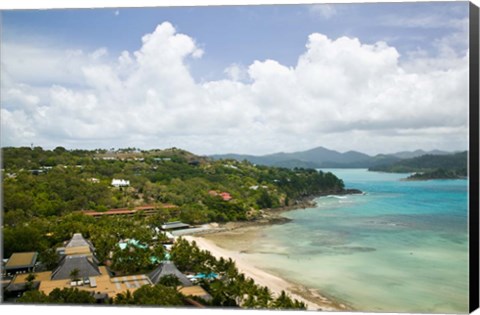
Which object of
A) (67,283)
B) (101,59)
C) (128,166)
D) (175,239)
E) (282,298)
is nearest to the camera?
(282,298)

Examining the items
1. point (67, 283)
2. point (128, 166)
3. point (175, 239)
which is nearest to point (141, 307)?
point (67, 283)

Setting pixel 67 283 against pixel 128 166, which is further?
pixel 128 166

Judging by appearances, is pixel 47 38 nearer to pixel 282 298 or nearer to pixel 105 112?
pixel 105 112

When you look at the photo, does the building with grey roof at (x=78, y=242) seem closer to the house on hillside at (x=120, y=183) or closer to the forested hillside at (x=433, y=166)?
the house on hillside at (x=120, y=183)

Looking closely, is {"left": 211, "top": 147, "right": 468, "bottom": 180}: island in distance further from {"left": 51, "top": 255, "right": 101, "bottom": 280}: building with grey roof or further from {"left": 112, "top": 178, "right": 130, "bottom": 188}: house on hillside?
{"left": 51, "top": 255, "right": 101, "bottom": 280}: building with grey roof

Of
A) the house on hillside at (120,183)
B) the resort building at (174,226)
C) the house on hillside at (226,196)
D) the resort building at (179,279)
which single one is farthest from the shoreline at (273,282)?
the house on hillside at (120,183)
